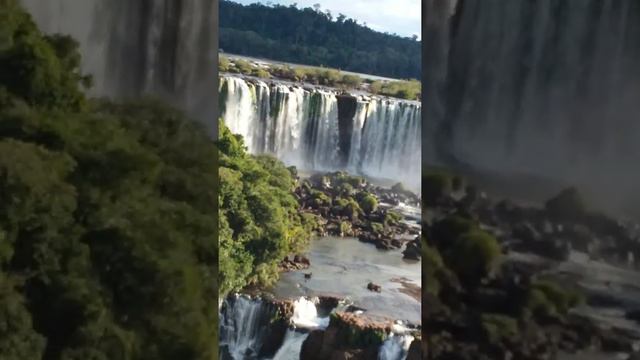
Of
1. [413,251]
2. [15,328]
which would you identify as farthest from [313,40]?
[15,328]

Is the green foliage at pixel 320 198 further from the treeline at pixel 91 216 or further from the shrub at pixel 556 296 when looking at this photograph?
the shrub at pixel 556 296

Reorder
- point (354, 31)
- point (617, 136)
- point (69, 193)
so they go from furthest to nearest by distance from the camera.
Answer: point (354, 31), point (69, 193), point (617, 136)

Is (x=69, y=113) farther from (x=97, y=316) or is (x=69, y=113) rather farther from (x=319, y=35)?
(x=319, y=35)

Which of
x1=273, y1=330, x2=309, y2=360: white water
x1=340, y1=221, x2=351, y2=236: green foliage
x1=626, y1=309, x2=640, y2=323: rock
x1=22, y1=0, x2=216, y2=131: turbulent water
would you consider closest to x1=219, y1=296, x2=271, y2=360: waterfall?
x1=273, y1=330, x2=309, y2=360: white water

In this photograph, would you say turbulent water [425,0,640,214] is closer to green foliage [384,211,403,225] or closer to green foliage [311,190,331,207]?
green foliage [384,211,403,225]

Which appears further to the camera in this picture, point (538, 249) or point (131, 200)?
point (131, 200)

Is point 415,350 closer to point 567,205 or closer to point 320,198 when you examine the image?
point 320,198

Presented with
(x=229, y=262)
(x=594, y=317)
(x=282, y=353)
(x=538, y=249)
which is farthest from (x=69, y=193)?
(x=594, y=317)
